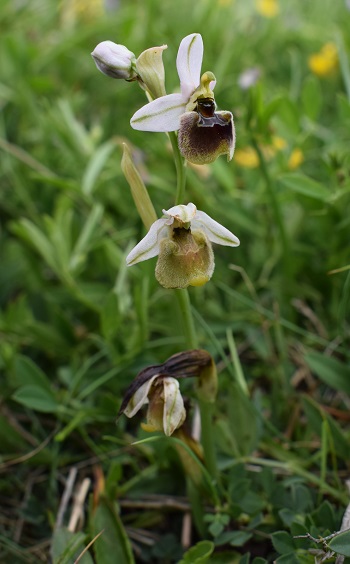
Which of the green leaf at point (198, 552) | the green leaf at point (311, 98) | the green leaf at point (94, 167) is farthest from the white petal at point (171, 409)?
the green leaf at point (311, 98)

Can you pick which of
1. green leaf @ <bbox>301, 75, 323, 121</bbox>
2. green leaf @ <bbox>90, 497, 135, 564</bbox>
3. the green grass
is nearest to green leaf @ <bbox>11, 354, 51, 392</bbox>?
the green grass

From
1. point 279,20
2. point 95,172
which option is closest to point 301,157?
point 95,172

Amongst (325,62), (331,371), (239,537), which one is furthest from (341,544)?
(325,62)

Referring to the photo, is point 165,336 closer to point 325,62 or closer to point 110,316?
point 110,316

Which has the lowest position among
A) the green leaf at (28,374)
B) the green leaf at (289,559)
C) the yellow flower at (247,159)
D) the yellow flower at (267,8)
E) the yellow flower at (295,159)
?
the green leaf at (289,559)

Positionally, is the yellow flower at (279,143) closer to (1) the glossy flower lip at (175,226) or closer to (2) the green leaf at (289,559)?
(1) the glossy flower lip at (175,226)

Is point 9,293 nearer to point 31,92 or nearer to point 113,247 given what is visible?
point 113,247
